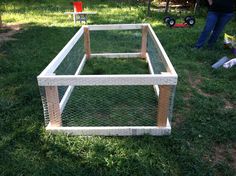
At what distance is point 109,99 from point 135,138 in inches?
31.4

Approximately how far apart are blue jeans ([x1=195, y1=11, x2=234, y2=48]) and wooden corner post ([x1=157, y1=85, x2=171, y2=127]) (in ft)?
9.75

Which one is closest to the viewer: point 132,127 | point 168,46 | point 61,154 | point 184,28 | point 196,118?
point 61,154

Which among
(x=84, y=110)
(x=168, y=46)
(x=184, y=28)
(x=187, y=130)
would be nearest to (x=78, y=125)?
(x=84, y=110)

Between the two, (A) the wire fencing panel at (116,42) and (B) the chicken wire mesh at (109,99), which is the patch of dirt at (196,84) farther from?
(A) the wire fencing panel at (116,42)

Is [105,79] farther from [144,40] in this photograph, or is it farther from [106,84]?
[144,40]

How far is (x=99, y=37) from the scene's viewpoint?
5.81 m

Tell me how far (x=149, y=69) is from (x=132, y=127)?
1.69 m

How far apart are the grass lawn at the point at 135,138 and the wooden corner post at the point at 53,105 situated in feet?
0.45

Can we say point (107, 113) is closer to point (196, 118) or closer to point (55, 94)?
point (55, 94)

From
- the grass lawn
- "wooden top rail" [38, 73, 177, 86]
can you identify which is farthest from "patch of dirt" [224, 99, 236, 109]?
"wooden top rail" [38, 73, 177, 86]

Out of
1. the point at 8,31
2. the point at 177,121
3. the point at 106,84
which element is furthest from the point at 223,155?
the point at 8,31

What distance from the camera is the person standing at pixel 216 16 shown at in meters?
4.71

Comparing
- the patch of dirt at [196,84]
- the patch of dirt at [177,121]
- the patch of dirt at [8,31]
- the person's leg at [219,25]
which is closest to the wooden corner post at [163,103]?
the patch of dirt at [177,121]

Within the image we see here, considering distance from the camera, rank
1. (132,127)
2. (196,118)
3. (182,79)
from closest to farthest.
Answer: (132,127) → (196,118) → (182,79)
